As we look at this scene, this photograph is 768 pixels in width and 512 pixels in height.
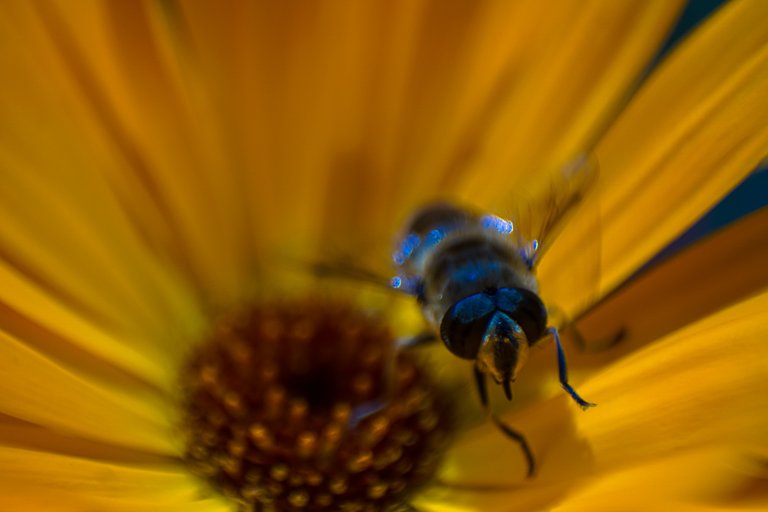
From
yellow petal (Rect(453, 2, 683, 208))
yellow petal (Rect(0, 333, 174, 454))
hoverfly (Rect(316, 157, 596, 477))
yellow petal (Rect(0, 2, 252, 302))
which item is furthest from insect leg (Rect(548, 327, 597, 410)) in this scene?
yellow petal (Rect(0, 2, 252, 302))

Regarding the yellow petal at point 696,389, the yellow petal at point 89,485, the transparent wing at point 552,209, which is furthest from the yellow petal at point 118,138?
the yellow petal at point 696,389

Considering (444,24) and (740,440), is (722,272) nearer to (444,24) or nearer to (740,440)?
(740,440)

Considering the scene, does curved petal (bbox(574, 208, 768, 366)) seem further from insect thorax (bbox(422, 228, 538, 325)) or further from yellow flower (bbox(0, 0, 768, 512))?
insect thorax (bbox(422, 228, 538, 325))

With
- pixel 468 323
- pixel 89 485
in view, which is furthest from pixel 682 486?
pixel 89 485

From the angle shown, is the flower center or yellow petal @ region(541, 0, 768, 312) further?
the flower center

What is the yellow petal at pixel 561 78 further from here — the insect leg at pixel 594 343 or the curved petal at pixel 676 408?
the curved petal at pixel 676 408

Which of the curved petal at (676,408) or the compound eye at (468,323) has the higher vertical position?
the compound eye at (468,323)

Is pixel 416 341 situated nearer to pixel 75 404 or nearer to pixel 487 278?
pixel 487 278

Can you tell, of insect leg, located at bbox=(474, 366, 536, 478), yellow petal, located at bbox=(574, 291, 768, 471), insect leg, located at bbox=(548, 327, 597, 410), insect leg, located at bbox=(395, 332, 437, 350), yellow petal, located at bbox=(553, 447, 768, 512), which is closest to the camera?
yellow petal, located at bbox=(553, 447, 768, 512)
